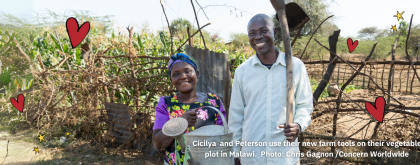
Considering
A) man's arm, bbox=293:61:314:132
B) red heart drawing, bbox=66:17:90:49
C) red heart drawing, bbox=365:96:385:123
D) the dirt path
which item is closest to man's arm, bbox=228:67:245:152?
man's arm, bbox=293:61:314:132

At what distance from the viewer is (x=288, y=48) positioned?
1.71 m

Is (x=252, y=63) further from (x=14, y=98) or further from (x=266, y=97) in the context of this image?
(x=14, y=98)

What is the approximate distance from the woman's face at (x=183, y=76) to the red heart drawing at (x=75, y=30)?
2384 mm

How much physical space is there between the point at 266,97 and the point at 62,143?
5.10m

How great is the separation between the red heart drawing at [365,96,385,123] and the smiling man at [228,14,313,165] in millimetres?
1685

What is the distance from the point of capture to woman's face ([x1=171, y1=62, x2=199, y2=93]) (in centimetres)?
181

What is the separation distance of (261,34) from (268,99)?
0.41m

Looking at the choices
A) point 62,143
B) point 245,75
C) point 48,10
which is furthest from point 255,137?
point 48,10

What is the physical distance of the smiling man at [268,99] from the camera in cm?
164

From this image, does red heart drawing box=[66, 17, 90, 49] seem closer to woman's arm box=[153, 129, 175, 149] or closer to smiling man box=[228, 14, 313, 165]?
woman's arm box=[153, 129, 175, 149]

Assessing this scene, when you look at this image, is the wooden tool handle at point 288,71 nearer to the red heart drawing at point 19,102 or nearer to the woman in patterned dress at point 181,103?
the woman in patterned dress at point 181,103

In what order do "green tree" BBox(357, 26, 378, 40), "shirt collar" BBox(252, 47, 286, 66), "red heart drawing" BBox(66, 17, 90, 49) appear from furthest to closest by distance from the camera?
"green tree" BBox(357, 26, 378, 40)
"red heart drawing" BBox(66, 17, 90, 49)
"shirt collar" BBox(252, 47, 286, 66)

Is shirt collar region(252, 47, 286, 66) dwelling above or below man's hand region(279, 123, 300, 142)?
above

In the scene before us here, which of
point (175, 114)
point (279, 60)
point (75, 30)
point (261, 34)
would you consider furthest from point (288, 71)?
point (75, 30)
